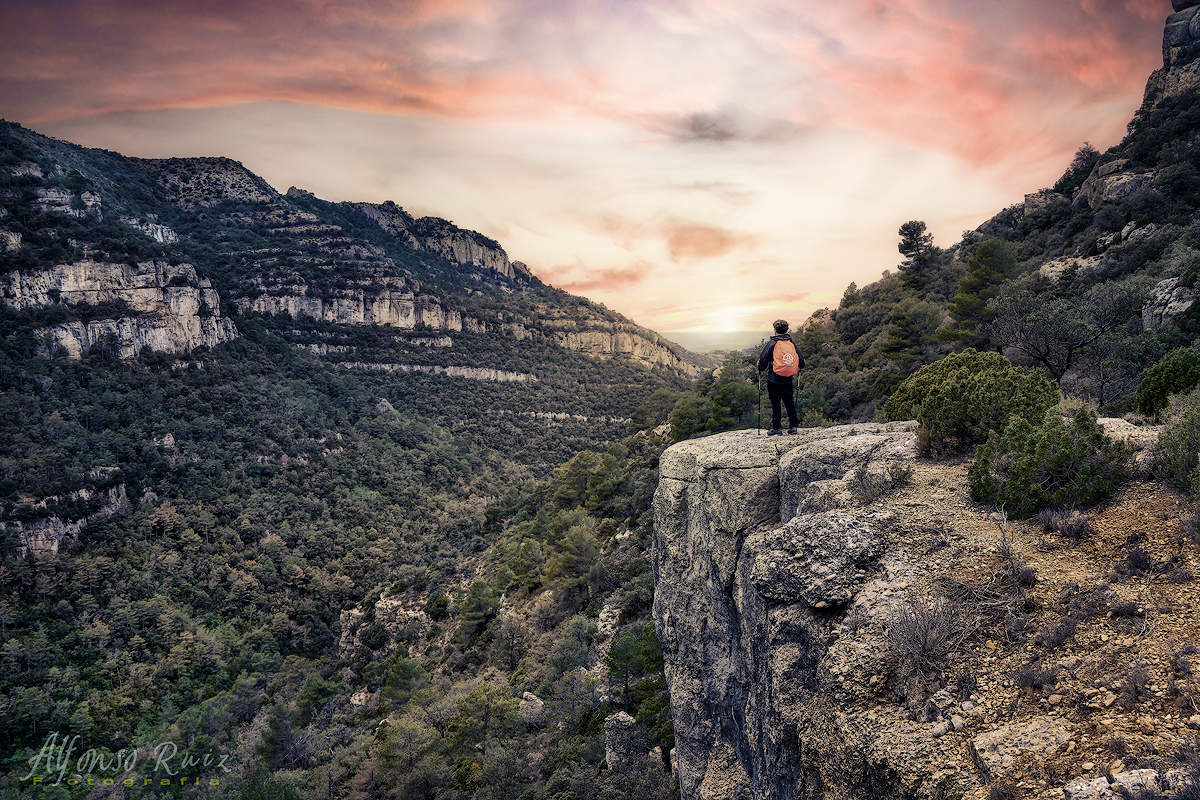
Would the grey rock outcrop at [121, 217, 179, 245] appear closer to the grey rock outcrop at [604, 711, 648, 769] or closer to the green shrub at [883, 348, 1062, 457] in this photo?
the grey rock outcrop at [604, 711, 648, 769]

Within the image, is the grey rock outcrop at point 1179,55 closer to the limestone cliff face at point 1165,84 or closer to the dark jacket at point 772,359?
the limestone cliff face at point 1165,84

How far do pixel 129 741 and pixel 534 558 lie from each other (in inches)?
1163

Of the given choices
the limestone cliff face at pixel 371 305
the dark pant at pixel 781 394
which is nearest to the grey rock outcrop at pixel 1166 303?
the dark pant at pixel 781 394

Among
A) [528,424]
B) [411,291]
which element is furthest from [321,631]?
[411,291]

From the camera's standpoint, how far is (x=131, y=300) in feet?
217

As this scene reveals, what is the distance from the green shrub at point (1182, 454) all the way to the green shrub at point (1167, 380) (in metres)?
2.75

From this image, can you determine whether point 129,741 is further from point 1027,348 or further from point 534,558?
point 1027,348

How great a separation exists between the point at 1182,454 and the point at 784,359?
468cm

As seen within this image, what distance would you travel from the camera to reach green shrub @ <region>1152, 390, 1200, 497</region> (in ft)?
14.9

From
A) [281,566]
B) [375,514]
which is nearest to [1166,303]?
[281,566]

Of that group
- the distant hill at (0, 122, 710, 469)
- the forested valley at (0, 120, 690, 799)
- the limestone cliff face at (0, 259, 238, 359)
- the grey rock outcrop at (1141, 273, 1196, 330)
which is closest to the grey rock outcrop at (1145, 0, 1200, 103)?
the grey rock outcrop at (1141, 273, 1196, 330)

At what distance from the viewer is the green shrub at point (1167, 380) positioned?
6781 millimetres

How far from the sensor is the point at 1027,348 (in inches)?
588

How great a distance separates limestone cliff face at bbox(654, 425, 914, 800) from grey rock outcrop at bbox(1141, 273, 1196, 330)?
42.9 feet
